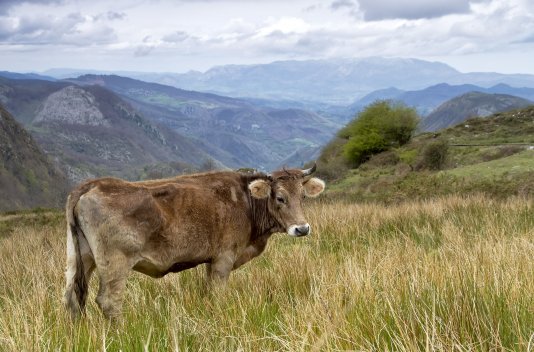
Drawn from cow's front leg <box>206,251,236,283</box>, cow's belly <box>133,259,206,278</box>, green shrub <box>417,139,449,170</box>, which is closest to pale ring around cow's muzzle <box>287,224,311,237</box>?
cow's front leg <box>206,251,236,283</box>

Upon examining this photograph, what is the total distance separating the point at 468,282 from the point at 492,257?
1.43 meters

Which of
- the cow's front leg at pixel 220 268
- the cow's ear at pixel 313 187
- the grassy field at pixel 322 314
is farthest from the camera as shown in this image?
the cow's ear at pixel 313 187

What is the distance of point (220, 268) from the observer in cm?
728

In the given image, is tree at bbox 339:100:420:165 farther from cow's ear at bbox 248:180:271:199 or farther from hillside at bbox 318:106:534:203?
cow's ear at bbox 248:180:271:199

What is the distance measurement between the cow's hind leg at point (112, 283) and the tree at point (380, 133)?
179 feet

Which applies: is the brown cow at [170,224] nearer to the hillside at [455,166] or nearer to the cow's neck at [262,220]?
the cow's neck at [262,220]

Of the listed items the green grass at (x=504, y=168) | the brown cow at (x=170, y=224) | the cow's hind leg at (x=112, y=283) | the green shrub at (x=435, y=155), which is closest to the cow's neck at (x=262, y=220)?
the brown cow at (x=170, y=224)

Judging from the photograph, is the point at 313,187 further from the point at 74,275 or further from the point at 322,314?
the point at 322,314

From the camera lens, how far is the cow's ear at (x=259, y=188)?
25.9 ft

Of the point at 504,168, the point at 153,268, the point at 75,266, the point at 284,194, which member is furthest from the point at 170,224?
the point at 504,168

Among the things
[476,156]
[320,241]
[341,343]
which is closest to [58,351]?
[341,343]

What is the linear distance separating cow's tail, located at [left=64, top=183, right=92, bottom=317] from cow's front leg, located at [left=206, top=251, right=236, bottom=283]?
1.74m

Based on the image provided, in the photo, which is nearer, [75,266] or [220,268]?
[75,266]

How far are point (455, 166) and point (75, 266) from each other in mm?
35238
